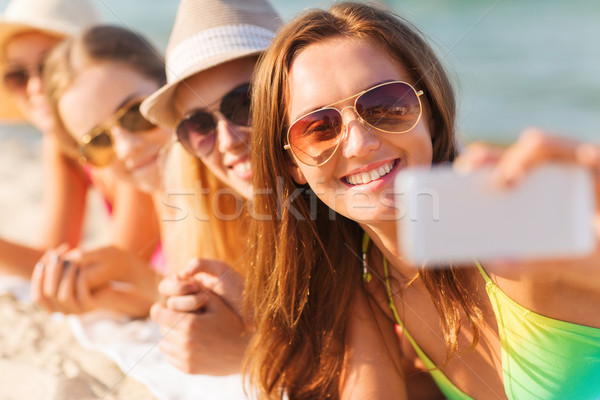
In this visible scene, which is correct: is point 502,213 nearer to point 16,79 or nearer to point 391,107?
point 391,107

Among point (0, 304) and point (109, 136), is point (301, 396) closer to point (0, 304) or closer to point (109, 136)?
point (109, 136)

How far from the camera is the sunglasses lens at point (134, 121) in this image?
9.66 ft

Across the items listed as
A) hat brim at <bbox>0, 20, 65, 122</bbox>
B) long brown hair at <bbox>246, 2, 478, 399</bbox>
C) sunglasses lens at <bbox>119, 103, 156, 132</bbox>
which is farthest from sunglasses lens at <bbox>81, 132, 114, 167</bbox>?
long brown hair at <bbox>246, 2, 478, 399</bbox>

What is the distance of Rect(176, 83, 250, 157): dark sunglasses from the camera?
2.31m

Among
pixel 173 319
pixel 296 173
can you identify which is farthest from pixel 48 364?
pixel 296 173

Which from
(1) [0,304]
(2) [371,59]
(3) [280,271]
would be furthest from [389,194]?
(1) [0,304]

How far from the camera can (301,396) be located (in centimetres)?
214

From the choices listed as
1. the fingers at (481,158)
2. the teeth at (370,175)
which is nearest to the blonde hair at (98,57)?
the teeth at (370,175)

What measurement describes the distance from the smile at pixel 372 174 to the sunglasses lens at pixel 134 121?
1553 millimetres

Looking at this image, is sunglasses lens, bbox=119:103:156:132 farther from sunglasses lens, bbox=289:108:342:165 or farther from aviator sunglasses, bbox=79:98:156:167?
sunglasses lens, bbox=289:108:342:165

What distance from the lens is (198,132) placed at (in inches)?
93.5

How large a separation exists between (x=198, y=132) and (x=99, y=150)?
3.09 feet

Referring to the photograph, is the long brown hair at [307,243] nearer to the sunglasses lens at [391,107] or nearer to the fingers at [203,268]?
the sunglasses lens at [391,107]

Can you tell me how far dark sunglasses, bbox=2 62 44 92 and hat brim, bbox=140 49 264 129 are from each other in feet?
5.20
